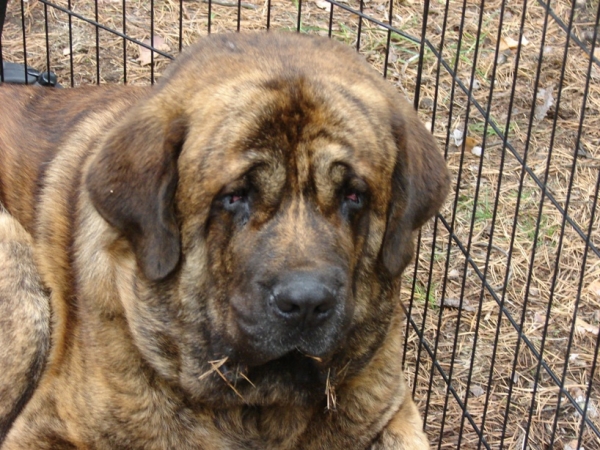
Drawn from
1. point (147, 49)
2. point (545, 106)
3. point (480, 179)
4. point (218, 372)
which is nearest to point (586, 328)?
point (480, 179)

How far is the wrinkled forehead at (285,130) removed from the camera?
3.57 meters

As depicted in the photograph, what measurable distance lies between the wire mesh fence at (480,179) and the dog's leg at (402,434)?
0.57 meters

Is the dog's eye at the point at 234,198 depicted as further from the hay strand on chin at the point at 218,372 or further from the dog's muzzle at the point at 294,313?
the hay strand on chin at the point at 218,372

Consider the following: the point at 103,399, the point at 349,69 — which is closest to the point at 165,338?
the point at 103,399

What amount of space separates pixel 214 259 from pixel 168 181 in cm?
32

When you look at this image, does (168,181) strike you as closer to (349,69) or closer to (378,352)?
(349,69)

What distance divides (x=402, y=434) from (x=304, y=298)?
1311 mm

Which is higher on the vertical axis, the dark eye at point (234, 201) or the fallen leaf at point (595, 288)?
the dark eye at point (234, 201)

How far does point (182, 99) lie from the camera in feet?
12.3

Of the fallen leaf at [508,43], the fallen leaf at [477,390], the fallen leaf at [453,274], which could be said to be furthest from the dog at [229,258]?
the fallen leaf at [508,43]

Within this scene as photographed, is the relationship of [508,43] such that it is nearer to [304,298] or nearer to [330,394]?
[330,394]

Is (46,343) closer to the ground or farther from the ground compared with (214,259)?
closer to the ground

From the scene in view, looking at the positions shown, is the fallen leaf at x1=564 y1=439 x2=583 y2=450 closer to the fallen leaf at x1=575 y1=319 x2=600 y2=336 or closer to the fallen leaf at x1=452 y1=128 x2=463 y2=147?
→ the fallen leaf at x1=575 y1=319 x2=600 y2=336

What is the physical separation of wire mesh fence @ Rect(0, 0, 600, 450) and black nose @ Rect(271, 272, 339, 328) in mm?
1748
